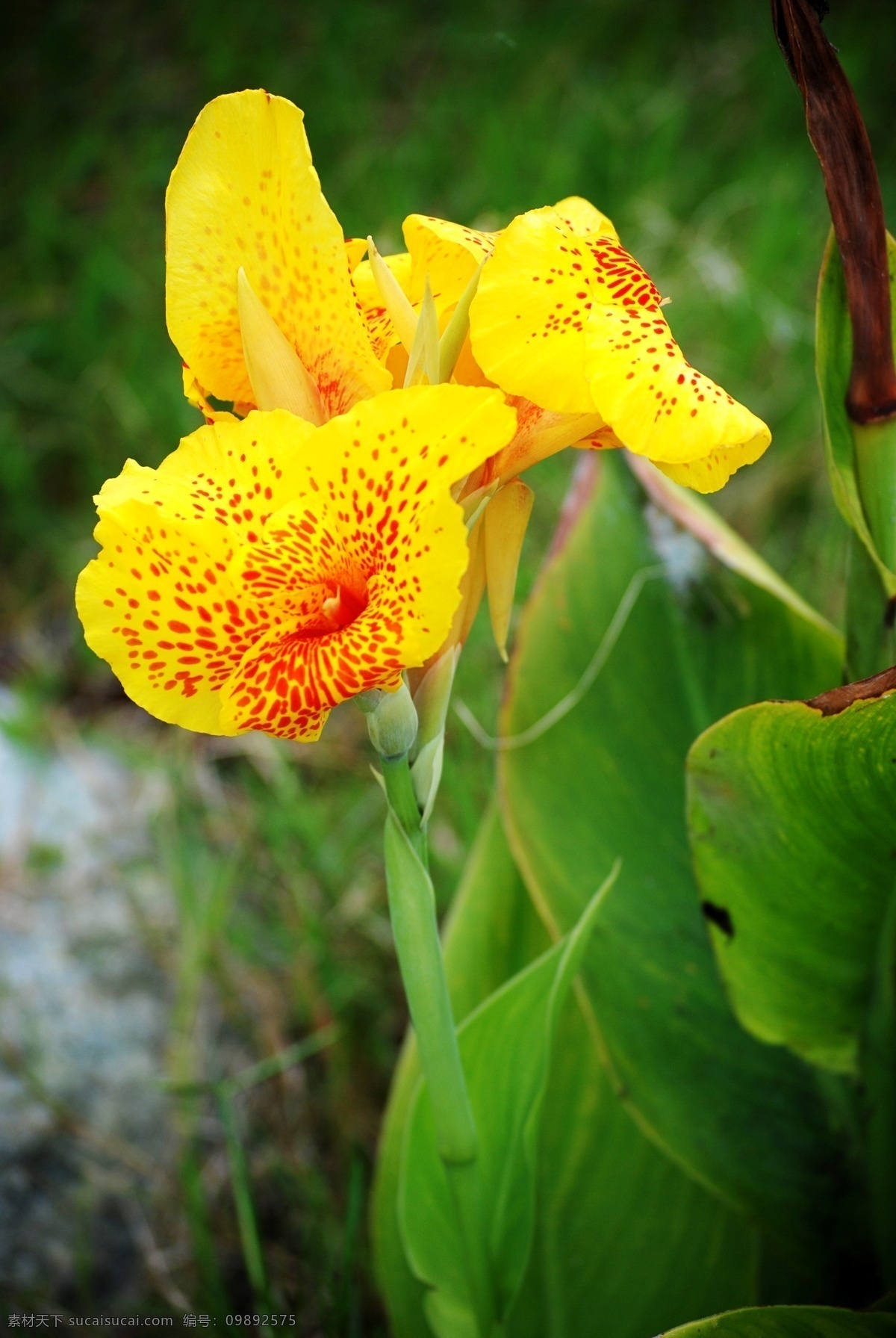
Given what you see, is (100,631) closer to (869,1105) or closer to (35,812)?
(869,1105)

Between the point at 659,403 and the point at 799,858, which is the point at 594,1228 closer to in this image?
the point at 799,858

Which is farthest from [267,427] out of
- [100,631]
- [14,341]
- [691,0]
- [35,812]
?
[691,0]

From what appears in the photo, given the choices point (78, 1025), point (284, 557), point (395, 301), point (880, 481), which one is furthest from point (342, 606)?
point (78, 1025)

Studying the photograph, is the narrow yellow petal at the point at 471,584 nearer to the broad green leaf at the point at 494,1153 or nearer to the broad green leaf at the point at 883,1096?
the broad green leaf at the point at 494,1153

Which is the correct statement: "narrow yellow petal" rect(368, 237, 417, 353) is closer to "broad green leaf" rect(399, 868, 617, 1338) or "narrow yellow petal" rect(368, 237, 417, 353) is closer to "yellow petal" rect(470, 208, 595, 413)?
"yellow petal" rect(470, 208, 595, 413)

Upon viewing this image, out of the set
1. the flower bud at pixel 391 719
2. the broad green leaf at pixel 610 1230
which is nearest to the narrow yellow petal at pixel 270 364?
the flower bud at pixel 391 719

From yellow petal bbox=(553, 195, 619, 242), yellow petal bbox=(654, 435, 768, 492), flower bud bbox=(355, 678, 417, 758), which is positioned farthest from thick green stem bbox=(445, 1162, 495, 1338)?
yellow petal bbox=(553, 195, 619, 242)
